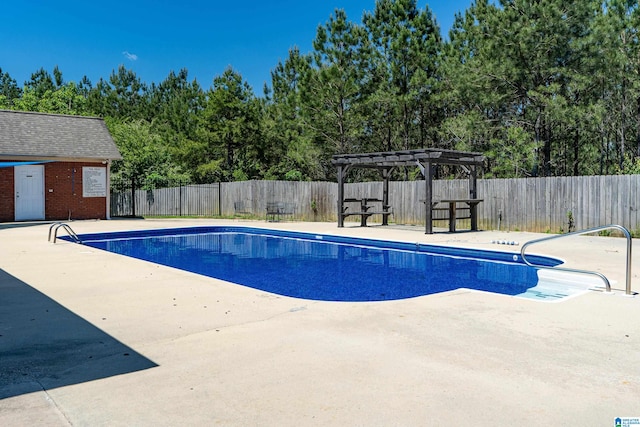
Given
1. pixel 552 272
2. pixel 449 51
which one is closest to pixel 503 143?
pixel 449 51

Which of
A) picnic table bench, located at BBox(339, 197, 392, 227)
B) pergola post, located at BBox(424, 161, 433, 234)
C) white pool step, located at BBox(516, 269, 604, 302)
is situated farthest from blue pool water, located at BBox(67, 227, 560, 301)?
picnic table bench, located at BBox(339, 197, 392, 227)

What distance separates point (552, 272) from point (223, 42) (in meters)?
37.0

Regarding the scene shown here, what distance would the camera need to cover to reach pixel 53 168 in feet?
60.8

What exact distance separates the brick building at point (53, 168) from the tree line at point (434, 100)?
5.04 m

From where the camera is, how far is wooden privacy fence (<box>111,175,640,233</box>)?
13.1 m

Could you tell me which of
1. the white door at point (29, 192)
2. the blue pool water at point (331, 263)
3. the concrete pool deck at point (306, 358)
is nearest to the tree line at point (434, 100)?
the white door at point (29, 192)

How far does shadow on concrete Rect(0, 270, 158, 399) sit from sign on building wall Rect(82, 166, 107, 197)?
15.5 meters

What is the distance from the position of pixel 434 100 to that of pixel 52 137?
15.3 meters

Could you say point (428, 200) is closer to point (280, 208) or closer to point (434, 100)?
point (280, 208)

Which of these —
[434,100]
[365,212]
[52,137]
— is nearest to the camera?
[365,212]

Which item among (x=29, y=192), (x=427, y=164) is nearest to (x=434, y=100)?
(x=427, y=164)

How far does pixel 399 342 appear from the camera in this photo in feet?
12.6

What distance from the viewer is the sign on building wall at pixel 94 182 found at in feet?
63.3

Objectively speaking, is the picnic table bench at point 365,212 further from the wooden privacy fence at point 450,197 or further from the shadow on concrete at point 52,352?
the shadow on concrete at point 52,352
